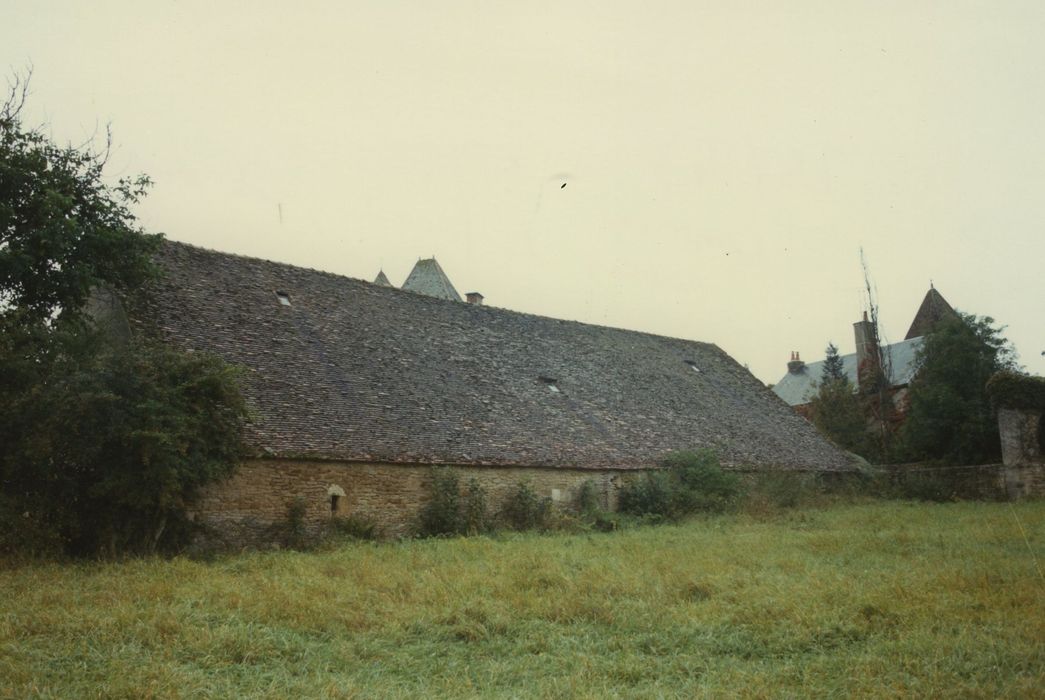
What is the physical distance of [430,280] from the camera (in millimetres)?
37594

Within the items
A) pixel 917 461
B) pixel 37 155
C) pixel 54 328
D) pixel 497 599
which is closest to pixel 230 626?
pixel 497 599

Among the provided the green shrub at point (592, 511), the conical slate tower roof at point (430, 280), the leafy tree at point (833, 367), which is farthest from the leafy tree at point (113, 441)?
the leafy tree at point (833, 367)

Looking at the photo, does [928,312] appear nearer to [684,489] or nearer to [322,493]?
[684,489]

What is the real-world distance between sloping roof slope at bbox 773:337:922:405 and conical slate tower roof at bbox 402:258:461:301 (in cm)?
2091

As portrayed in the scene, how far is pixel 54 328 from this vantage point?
45.3 feet

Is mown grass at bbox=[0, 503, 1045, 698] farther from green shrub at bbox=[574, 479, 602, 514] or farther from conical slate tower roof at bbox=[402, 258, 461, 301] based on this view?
conical slate tower roof at bbox=[402, 258, 461, 301]

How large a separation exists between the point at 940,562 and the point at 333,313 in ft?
50.8

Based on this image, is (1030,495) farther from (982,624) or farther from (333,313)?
(333,313)

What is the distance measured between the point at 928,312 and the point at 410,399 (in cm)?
4662

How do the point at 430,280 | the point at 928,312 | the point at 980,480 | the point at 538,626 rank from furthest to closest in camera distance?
the point at 928,312 → the point at 430,280 → the point at 980,480 → the point at 538,626

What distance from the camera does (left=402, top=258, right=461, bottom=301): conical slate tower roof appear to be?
3734 cm

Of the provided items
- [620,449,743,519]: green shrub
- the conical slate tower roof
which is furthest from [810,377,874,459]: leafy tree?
the conical slate tower roof

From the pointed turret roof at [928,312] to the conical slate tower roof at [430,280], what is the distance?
111 feet

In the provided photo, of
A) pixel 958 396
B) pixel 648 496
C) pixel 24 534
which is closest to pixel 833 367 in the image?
pixel 958 396
